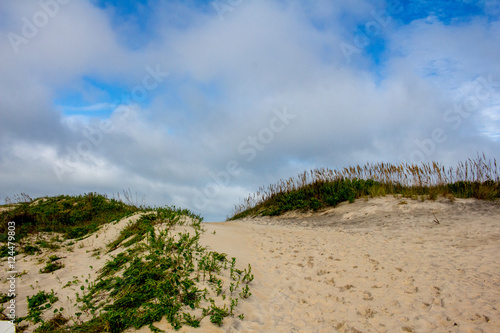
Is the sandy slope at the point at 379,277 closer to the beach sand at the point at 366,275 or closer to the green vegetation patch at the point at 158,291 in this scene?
the beach sand at the point at 366,275

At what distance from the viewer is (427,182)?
504 inches

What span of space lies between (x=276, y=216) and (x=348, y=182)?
165 inches

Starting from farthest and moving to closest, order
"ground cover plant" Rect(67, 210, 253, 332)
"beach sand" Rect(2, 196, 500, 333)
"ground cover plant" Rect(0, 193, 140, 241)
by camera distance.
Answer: "ground cover plant" Rect(0, 193, 140, 241) < "beach sand" Rect(2, 196, 500, 333) < "ground cover plant" Rect(67, 210, 253, 332)

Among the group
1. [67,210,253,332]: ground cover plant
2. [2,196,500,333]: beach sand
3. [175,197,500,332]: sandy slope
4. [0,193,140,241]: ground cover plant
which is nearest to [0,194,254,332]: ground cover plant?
[67,210,253,332]: ground cover plant

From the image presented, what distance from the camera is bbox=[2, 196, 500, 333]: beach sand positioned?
392 centimetres

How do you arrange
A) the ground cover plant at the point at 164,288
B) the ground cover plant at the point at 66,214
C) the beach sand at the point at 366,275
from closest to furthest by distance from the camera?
the ground cover plant at the point at 164,288
the beach sand at the point at 366,275
the ground cover plant at the point at 66,214

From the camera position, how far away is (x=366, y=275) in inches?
218

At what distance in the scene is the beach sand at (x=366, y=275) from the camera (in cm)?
392

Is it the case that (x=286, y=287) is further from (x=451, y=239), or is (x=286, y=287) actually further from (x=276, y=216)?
(x=276, y=216)

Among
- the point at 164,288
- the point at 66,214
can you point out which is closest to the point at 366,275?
the point at 164,288

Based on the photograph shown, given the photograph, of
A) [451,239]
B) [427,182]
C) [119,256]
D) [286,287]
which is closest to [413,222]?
[451,239]

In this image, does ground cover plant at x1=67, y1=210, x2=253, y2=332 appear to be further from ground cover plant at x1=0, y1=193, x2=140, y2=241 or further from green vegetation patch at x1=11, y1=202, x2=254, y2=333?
ground cover plant at x1=0, y1=193, x2=140, y2=241

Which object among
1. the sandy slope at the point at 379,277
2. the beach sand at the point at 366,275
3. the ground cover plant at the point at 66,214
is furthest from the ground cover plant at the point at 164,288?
the ground cover plant at the point at 66,214

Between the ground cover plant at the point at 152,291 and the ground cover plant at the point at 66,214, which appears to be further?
the ground cover plant at the point at 66,214
